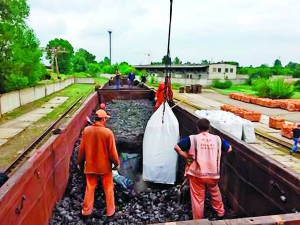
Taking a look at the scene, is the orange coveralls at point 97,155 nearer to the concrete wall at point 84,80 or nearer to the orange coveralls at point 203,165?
the orange coveralls at point 203,165

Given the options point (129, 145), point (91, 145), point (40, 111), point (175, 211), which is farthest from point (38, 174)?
point (40, 111)

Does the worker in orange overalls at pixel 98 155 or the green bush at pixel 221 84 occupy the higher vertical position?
the worker in orange overalls at pixel 98 155

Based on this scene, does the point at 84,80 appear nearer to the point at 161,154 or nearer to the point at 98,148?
the point at 161,154

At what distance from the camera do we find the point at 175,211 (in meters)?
3.93

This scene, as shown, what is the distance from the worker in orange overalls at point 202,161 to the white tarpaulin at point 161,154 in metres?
1.31

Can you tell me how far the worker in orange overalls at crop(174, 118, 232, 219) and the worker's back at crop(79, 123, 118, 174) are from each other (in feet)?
2.94

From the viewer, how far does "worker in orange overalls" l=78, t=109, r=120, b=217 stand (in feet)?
11.8

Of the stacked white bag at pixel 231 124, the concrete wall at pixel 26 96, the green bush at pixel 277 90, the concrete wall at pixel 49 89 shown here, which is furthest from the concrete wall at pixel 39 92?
the green bush at pixel 277 90

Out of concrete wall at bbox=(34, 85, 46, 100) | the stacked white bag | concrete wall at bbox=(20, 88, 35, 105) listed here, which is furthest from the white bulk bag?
concrete wall at bbox=(34, 85, 46, 100)

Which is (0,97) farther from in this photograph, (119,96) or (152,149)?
(152,149)

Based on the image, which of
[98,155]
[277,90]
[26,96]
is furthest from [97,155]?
[277,90]

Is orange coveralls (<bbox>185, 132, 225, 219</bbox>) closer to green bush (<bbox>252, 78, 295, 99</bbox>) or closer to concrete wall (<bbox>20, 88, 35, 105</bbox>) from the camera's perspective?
concrete wall (<bbox>20, 88, 35, 105</bbox>)

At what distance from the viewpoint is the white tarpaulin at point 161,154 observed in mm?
4746

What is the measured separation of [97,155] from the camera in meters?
3.62
